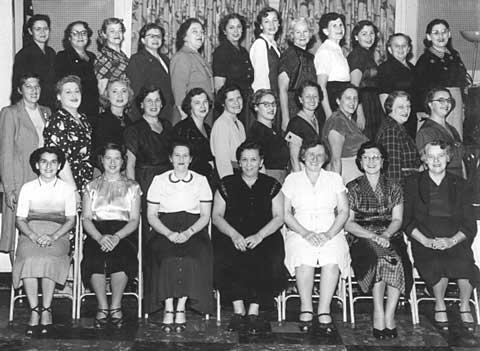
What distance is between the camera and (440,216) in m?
5.42

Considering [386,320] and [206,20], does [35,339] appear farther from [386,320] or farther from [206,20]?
[206,20]

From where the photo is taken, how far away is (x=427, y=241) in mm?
5324

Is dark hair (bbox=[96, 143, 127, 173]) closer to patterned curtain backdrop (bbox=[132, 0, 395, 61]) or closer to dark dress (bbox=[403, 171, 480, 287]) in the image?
dark dress (bbox=[403, 171, 480, 287])

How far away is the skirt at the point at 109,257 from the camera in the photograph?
521 centimetres

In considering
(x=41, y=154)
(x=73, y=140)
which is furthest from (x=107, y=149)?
(x=41, y=154)

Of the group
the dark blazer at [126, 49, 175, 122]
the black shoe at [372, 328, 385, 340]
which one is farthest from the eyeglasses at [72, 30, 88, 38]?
the black shoe at [372, 328, 385, 340]

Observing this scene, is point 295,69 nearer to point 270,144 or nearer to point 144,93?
point 270,144

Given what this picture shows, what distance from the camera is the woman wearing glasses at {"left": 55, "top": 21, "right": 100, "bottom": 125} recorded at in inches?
234

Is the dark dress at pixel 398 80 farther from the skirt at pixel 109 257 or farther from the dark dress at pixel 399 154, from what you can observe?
the skirt at pixel 109 257

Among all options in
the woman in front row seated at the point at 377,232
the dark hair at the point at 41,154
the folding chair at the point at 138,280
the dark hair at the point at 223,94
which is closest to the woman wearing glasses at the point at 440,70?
the woman in front row seated at the point at 377,232

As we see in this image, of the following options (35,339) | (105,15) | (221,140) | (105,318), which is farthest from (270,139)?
(105,15)

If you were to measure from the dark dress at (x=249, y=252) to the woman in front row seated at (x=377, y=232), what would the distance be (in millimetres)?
474

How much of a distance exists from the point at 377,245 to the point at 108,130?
1.87 metres

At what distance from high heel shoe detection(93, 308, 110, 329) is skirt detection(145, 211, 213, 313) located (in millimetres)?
245
